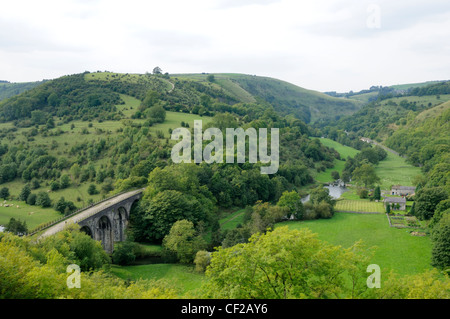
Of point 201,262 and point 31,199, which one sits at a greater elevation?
point 31,199

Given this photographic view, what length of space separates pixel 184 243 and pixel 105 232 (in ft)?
36.8

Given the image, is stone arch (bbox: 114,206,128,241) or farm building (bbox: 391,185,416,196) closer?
stone arch (bbox: 114,206,128,241)

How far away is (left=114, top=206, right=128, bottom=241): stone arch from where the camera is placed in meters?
45.8

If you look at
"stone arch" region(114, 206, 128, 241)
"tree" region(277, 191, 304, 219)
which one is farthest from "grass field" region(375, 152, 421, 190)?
"stone arch" region(114, 206, 128, 241)

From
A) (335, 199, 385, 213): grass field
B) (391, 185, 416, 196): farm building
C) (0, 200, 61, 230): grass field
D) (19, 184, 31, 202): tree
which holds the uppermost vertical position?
(19, 184, 31, 202): tree

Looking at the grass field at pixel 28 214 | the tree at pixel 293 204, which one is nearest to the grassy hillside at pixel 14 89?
the grass field at pixel 28 214

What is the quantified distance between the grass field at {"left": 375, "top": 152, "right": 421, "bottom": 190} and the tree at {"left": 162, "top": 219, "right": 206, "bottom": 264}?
186 feet

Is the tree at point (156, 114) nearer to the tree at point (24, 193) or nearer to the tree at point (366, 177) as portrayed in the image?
the tree at point (24, 193)

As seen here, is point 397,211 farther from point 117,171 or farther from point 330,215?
point 117,171

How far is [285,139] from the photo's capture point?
4085 inches

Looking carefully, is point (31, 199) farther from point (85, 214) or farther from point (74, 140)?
point (85, 214)

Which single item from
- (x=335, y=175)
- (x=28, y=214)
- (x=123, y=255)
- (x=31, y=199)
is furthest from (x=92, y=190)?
(x=335, y=175)

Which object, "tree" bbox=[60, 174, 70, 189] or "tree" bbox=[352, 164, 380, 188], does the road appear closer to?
"tree" bbox=[60, 174, 70, 189]

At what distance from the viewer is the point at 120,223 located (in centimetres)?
4697
